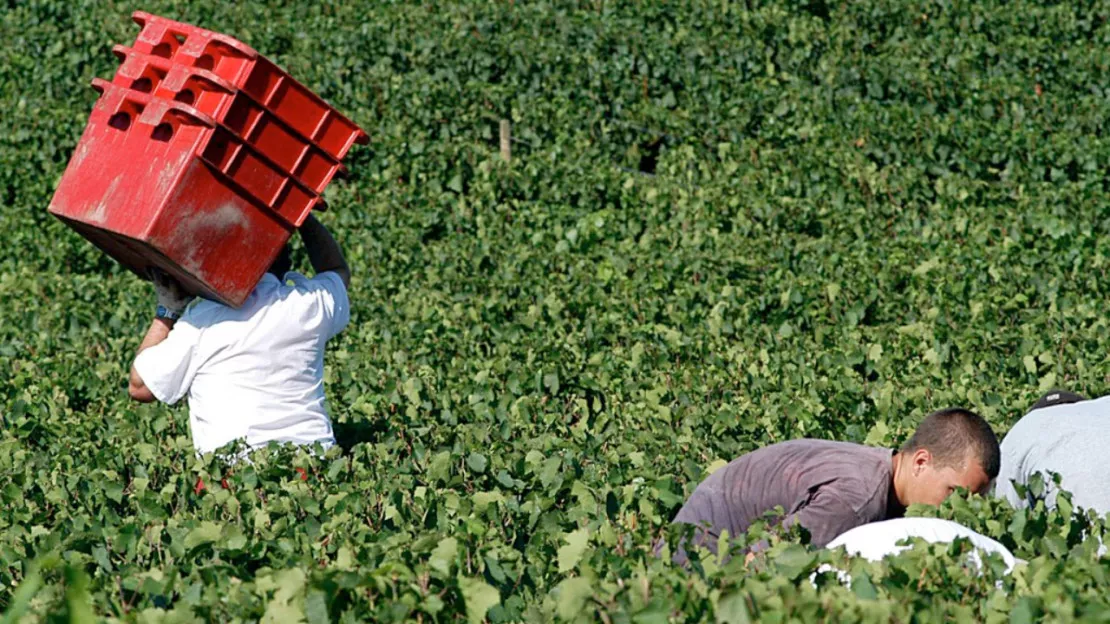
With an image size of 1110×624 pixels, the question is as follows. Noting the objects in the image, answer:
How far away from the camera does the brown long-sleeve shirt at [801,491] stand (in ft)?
14.3

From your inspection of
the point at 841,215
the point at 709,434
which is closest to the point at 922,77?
the point at 841,215

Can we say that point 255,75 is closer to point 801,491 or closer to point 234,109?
point 234,109

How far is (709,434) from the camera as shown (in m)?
6.42

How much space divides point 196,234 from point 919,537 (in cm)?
287

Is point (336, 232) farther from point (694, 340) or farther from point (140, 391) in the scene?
point (140, 391)

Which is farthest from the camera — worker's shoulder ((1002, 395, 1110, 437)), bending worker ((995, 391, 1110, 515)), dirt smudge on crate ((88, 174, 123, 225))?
dirt smudge on crate ((88, 174, 123, 225))

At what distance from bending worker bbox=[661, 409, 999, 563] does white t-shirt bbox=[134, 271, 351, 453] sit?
1.65 meters

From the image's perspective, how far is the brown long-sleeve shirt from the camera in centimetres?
436

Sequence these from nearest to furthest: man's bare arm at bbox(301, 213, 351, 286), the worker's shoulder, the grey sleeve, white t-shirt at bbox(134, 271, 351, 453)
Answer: the grey sleeve < the worker's shoulder < white t-shirt at bbox(134, 271, 351, 453) < man's bare arm at bbox(301, 213, 351, 286)

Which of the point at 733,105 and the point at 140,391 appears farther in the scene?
the point at 733,105

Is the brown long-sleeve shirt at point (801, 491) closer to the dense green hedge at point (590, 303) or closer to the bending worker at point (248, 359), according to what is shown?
the dense green hedge at point (590, 303)

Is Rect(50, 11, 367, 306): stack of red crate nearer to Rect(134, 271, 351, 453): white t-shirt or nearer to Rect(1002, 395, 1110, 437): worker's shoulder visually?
Rect(134, 271, 351, 453): white t-shirt

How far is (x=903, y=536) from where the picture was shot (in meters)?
4.01

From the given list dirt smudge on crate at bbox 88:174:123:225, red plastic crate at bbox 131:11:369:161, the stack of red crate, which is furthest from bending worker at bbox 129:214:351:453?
red plastic crate at bbox 131:11:369:161
